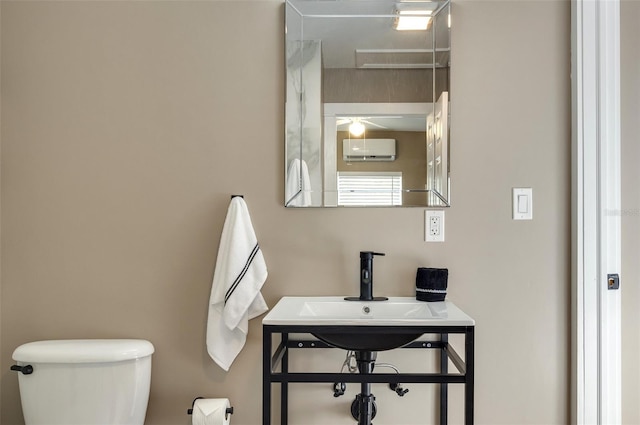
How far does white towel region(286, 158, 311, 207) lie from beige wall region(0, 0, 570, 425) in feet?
0.12

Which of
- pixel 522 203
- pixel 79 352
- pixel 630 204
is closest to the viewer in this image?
pixel 630 204

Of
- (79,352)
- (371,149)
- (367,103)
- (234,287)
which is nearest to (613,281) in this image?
(371,149)

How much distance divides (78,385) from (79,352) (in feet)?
0.35

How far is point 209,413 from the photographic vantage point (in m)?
1.64

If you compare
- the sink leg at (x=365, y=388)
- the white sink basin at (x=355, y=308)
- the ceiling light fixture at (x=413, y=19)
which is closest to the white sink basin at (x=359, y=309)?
the white sink basin at (x=355, y=308)

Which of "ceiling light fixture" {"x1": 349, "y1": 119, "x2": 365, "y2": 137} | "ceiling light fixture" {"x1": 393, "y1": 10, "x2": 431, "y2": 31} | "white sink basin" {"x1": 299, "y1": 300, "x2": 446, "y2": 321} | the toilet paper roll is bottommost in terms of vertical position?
the toilet paper roll

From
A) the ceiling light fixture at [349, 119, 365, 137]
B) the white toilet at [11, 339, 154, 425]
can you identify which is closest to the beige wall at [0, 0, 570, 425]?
the white toilet at [11, 339, 154, 425]

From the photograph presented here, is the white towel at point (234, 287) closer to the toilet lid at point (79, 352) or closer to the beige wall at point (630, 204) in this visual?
the toilet lid at point (79, 352)

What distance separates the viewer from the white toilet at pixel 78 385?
5.23 ft

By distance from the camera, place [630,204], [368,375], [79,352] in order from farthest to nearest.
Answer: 1. [79,352]
2. [630,204]
3. [368,375]

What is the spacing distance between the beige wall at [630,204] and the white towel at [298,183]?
105 cm

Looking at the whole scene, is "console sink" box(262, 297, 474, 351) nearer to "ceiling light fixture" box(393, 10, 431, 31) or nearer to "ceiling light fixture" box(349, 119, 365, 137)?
"ceiling light fixture" box(349, 119, 365, 137)

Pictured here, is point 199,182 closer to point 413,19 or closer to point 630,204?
point 413,19

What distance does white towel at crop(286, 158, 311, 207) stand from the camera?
177 centimetres
